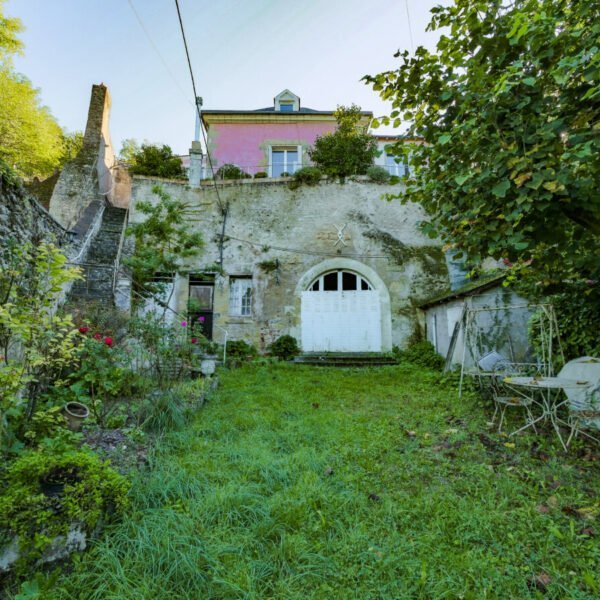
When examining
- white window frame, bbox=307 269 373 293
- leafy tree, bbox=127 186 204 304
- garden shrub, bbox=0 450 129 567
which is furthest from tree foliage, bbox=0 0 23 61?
garden shrub, bbox=0 450 129 567

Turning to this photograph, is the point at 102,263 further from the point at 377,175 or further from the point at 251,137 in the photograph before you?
the point at 251,137

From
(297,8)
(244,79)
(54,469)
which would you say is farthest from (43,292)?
Result: (297,8)

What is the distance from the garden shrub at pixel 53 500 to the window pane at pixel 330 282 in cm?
929

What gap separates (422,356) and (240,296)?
19.5 ft

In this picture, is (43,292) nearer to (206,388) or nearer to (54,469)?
(54,469)

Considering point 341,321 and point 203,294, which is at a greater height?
point 203,294

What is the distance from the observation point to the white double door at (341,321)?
34.7ft

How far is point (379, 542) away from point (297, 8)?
6.95 metres

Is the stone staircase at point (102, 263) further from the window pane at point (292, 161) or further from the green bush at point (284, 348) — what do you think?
the window pane at point (292, 161)

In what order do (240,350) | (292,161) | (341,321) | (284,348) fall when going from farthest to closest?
(292,161) < (341,321) < (284,348) < (240,350)

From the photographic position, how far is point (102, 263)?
29.6ft

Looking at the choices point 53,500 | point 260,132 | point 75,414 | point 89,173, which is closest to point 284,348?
point 75,414

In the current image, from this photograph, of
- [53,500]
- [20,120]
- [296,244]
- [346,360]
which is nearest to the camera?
[53,500]

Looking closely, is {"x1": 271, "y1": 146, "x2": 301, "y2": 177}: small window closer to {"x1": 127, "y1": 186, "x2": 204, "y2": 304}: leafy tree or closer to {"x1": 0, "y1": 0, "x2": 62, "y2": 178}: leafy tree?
{"x1": 127, "y1": 186, "x2": 204, "y2": 304}: leafy tree
